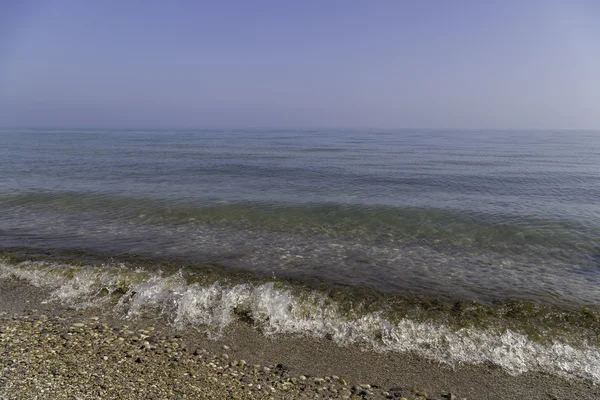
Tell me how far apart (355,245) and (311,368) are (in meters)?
6.73

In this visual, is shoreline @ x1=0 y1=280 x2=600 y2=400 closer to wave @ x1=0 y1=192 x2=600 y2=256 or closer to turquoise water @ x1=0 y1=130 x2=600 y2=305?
turquoise water @ x1=0 y1=130 x2=600 y2=305

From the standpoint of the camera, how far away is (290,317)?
766cm

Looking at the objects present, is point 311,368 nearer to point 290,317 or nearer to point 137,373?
point 290,317

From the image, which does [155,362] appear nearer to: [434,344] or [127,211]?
[434,344]

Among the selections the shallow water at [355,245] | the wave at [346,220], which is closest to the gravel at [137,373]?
the shallow water at [355,245]

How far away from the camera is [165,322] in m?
7.28

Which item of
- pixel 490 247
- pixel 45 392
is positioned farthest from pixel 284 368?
pixel 490 247

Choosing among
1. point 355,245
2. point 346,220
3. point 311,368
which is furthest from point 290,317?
point 346,220

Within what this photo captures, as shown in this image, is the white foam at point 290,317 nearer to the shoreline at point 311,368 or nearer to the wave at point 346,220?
the shoreline at point 311,368

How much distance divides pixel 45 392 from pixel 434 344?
6.39m

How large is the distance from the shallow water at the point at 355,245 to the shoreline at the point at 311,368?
429 mm

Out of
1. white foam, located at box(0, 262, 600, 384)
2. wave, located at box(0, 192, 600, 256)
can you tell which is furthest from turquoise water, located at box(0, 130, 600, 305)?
white foam, located at box(0, 262, 600, 384)

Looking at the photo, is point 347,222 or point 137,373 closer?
point 137,373

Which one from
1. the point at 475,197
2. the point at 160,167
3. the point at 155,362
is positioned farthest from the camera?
the point at 160,167
